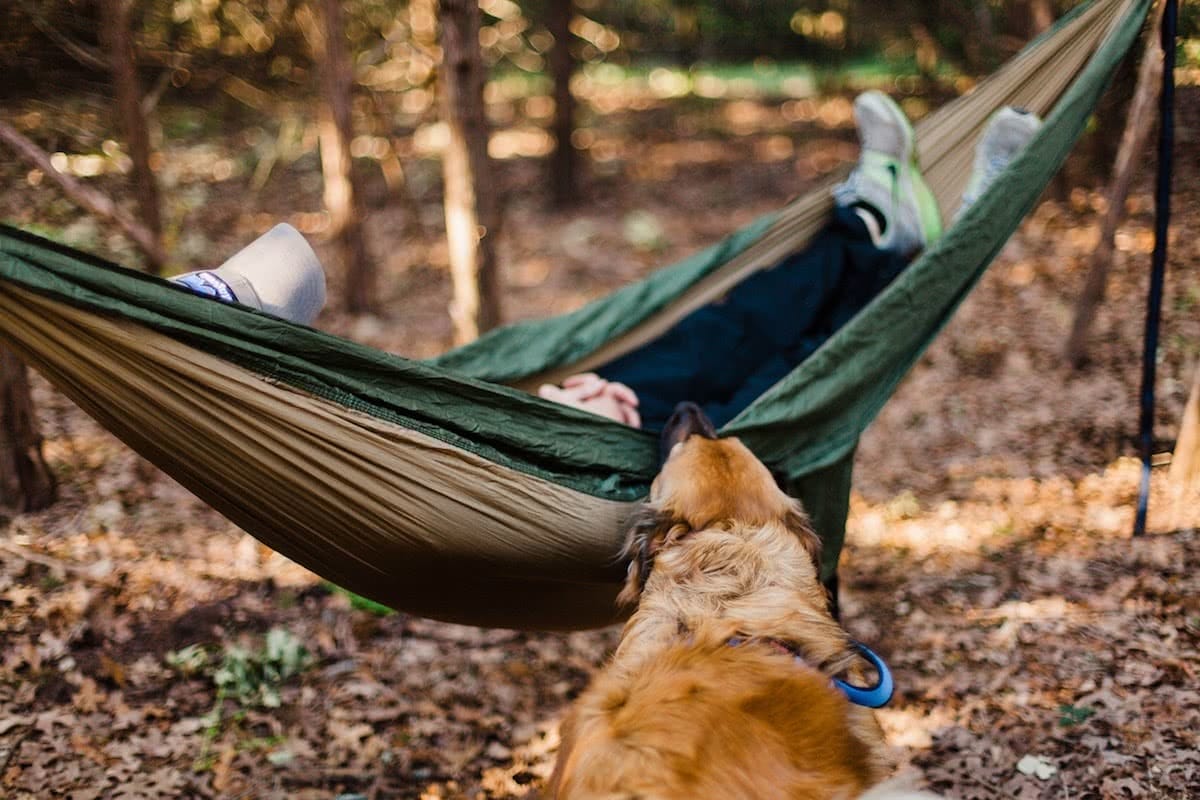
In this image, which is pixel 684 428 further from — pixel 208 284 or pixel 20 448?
pixel 20 448

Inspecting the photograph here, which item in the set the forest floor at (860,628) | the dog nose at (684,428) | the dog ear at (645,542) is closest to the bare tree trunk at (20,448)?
the forest floor at (860,628)

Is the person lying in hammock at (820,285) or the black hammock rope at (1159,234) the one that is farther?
the person lying in hammock at (820,285)

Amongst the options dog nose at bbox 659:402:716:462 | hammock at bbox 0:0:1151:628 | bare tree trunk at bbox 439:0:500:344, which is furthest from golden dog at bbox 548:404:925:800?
bare tree trunk at bbox 439:0:500:344

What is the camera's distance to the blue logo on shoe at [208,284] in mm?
1896

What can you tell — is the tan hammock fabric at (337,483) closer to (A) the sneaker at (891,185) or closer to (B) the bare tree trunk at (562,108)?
(A) the sneaker at (891,185)

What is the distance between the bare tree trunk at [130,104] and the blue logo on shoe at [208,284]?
1.58 m

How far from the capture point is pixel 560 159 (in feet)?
24.0

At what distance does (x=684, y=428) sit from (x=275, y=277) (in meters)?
1.01

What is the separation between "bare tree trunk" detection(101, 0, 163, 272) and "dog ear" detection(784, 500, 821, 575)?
2674mm

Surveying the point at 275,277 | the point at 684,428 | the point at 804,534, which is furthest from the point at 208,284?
the point at 804,534

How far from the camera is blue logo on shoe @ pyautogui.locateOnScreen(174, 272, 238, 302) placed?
6.22 ft

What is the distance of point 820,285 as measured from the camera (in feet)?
10.1

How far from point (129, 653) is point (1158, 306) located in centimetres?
325

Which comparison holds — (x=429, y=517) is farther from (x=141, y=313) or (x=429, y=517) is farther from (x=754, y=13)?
(x=754, y=13)
